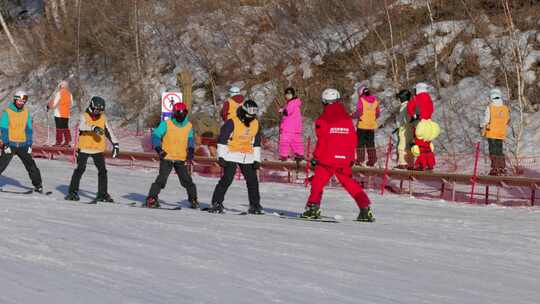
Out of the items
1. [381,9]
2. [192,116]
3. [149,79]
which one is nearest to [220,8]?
[149,79]

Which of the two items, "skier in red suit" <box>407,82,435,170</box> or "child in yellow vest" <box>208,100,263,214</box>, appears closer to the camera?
"child in yellow vest" <box>208,100,263,214</box>

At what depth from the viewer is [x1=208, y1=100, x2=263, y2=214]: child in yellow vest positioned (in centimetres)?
1394

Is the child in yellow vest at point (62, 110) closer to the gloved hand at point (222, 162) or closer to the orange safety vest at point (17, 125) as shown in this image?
the orange safety vest at point (17, 125)

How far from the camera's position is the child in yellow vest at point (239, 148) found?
13938 mm

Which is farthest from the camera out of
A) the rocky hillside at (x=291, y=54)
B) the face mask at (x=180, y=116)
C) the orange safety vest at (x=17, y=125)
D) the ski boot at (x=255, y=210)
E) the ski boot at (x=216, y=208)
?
the rocky hillside at (x=291, y=54)

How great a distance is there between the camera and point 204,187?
19391 millimetres

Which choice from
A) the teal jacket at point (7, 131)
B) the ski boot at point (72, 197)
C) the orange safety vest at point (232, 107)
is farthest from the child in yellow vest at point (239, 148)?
the orange safety vest at point (232, 107)

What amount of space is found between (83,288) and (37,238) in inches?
87.0

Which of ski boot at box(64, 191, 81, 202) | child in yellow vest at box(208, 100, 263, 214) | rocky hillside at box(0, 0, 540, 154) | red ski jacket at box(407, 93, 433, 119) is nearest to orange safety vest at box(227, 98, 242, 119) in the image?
red ski jacket at box(407, 93, 433, 119)

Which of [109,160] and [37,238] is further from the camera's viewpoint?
[109,160]

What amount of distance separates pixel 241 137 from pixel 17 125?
4077 millimetres

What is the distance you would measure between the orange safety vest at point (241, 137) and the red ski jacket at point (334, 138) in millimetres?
1268

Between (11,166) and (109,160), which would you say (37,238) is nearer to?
(11,166)

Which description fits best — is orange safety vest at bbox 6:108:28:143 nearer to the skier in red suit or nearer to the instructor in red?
the instructor in red
